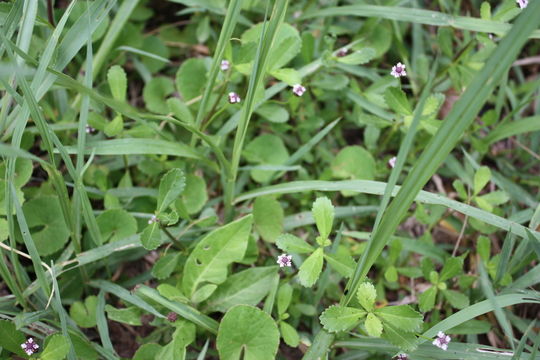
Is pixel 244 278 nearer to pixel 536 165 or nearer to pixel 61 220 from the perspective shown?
pixel 61 220

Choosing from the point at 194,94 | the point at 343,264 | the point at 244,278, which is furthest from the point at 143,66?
the point at 343,264

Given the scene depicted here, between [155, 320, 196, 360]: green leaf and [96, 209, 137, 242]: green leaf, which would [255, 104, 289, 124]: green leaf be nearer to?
[96, 209, 137, 242]: green leaf

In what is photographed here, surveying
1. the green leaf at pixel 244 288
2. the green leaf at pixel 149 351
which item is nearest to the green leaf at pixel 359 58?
the green leaf at pixel 244 288

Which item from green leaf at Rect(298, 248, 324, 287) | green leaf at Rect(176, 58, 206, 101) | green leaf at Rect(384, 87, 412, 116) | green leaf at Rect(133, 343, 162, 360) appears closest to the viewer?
green leaf at Rect(298, 248, 324, 287)

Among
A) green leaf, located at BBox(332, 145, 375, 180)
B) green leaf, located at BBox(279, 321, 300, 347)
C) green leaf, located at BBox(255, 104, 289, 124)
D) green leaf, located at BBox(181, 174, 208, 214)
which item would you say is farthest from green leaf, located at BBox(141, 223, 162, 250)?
green leaf, located at BBox(332, 145, 375, 180)

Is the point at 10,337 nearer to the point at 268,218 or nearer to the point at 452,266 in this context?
the point at 268,218
